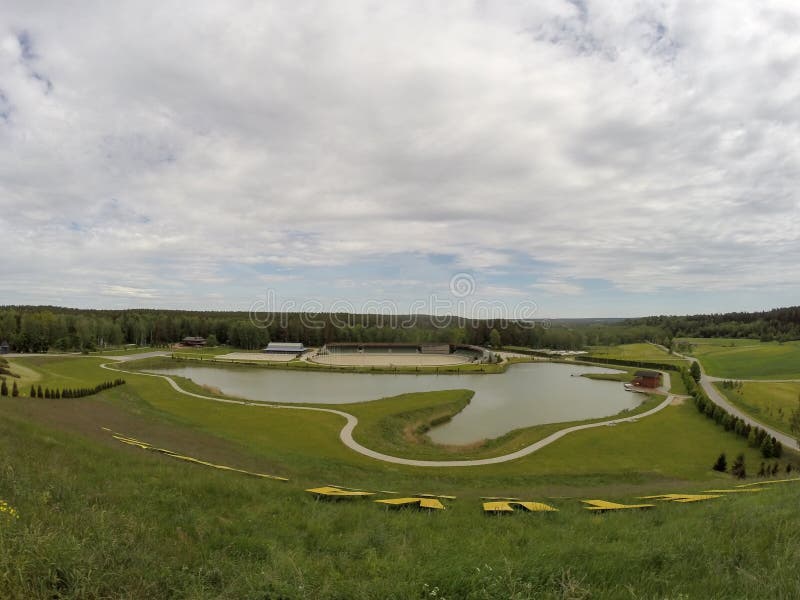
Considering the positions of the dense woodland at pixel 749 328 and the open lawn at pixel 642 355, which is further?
the dense woodland at pixel 749 328

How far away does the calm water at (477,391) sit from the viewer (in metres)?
36.2

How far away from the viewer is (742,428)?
3059 cm

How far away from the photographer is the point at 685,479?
20547mm

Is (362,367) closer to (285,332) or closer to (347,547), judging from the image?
(285,332)

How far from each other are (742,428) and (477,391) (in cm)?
2728

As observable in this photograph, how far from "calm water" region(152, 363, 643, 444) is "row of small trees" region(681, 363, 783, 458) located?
6.66 m

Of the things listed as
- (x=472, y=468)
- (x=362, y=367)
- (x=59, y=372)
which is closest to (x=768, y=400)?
(x=472, y=468)

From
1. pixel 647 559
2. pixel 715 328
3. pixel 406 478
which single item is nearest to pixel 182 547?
pixel 647 559

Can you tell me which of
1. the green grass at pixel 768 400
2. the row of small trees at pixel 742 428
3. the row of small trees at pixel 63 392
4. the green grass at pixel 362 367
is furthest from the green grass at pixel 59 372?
the green grass at pixel 768 400

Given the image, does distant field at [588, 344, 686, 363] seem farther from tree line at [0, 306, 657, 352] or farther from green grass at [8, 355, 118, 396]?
green grass at [8, 355, 118, 396]

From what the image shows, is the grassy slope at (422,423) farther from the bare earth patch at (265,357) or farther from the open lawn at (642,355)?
the bare earth patch at (265,357)

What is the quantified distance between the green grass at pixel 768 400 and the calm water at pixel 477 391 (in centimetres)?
965

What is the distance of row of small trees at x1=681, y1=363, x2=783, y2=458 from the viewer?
1031 inches

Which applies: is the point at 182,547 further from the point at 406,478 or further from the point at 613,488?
the point at 613,488
